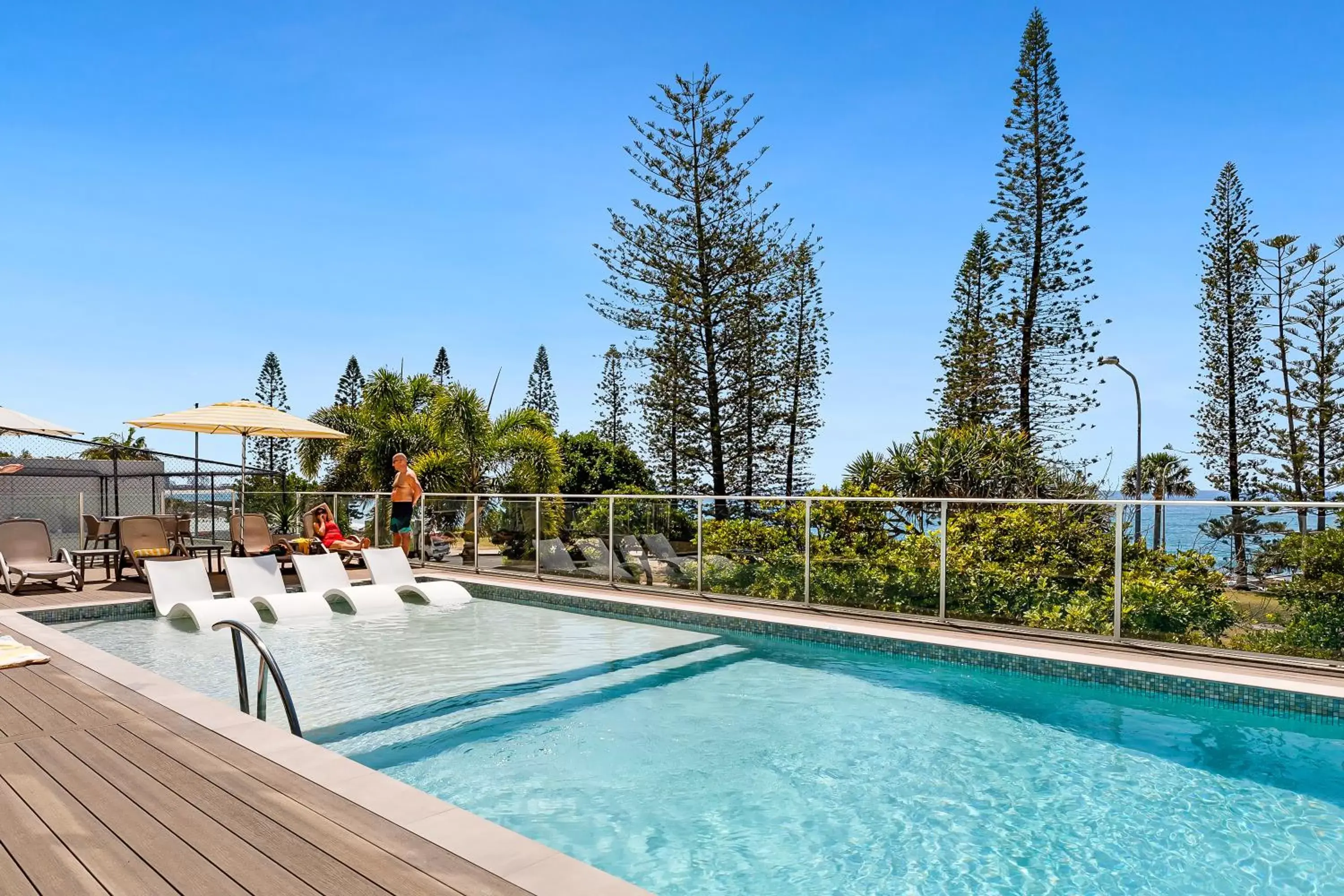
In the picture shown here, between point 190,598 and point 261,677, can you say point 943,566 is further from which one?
point 190,598

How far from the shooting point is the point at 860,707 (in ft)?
17.4

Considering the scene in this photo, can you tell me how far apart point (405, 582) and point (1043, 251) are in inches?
672

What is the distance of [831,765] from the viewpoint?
4348 millimetres

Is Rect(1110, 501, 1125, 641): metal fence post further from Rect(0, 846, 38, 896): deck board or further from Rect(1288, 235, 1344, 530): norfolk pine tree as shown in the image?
Rect(1288, 235, 1344, 530): norfolk pine tree

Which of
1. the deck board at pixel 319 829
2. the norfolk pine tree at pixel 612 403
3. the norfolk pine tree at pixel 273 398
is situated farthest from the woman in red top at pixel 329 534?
the norfolk pine tree at pixel 273 398

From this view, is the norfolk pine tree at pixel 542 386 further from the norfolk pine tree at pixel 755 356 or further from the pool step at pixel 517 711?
the pool step at pixel 517 711

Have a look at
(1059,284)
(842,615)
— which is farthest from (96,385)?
(1059,284)

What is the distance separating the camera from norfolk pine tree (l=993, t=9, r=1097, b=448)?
63.3 ft

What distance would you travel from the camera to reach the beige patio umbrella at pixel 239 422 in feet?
32.6

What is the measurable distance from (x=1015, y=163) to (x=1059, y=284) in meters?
3.00

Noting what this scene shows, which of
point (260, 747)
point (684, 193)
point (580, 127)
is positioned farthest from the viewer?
point (684, 193)

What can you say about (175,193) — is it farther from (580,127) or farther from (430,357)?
(430,357)

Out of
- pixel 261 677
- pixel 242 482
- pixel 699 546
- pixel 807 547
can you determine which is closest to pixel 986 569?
pixel 807 547

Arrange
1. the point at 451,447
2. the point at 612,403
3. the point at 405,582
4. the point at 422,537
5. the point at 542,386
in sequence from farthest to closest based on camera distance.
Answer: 1. the point at 542,386
2. the point at 612,403
3. the point at 451,447
4. the point at 422,537
5. the point at 405,582
